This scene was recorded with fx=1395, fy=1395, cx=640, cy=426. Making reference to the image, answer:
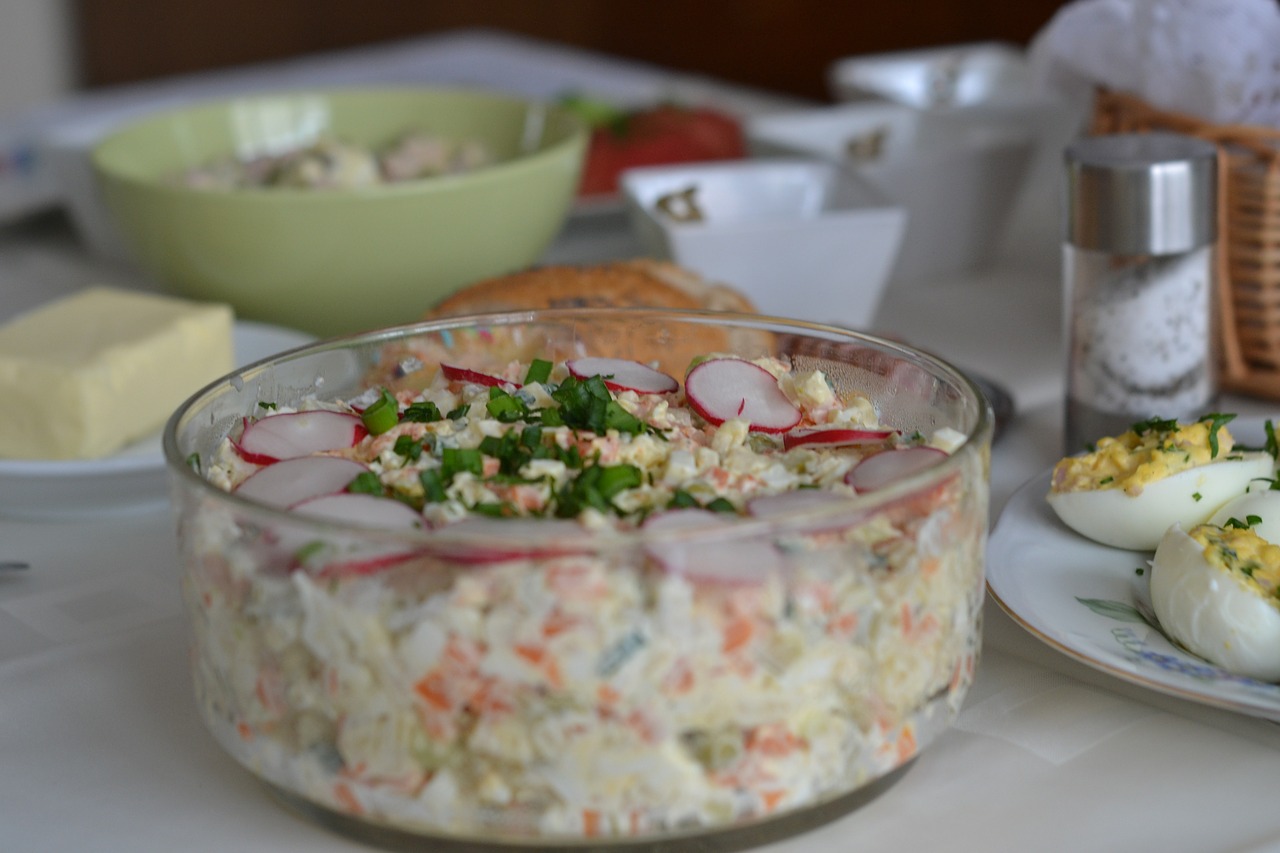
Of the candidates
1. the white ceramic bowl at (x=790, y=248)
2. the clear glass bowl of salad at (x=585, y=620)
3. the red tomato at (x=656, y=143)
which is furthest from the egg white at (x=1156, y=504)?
the red tomato at (x=656, y=143)

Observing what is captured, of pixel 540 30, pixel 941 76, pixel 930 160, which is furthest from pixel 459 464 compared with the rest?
pixel 540 30

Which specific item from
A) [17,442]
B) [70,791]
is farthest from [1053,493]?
[17,442]

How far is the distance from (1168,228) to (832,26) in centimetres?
291

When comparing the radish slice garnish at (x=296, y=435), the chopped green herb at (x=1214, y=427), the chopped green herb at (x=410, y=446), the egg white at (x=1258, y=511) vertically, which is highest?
the chopped green herb at (x=410, y=446)

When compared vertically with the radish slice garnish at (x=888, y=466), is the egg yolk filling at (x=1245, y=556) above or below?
below

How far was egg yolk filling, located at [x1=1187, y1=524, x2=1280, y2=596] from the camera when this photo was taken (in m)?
0.69

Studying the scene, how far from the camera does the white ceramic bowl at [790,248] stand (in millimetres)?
1266

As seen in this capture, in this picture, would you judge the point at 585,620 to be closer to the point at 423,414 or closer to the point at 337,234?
the point at 423,414

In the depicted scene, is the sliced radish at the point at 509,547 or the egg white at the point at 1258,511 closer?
the sliced radish at the point at 509,547

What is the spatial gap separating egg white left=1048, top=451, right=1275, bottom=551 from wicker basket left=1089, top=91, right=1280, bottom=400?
1.11ft

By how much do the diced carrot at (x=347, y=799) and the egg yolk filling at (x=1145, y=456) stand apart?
47 centimetres

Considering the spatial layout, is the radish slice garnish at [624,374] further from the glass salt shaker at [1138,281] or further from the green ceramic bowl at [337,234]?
the green ceramic bowl at [337,234]

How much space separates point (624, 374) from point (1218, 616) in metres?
0.34

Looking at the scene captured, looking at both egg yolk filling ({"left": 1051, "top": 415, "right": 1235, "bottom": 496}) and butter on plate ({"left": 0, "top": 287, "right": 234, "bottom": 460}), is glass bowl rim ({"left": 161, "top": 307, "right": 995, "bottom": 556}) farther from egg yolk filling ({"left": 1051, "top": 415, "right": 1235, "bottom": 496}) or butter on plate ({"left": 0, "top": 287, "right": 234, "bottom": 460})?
butter on plate ({"left": 0, "top": 287, "right": 234, "bottom": 460})
